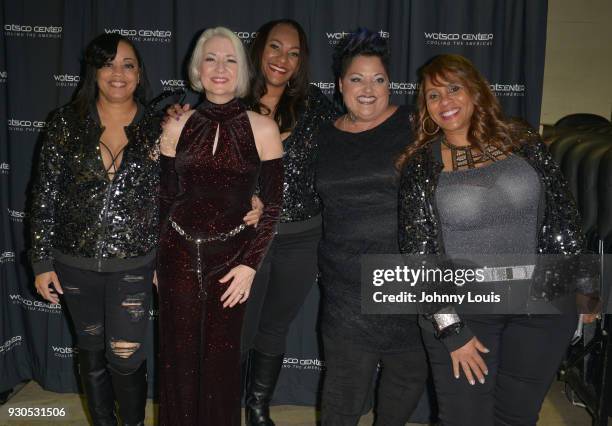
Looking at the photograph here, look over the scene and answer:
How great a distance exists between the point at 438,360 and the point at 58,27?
8.54 feet

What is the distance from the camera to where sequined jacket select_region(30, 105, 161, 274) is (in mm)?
2088

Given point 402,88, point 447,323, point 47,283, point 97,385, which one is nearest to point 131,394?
point 97,385

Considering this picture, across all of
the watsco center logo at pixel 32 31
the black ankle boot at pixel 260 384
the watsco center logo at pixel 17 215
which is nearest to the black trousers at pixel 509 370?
the black ankle boot at pixel 260 384

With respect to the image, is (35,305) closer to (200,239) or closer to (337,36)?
(200,239)

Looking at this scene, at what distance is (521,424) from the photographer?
1.78 meters

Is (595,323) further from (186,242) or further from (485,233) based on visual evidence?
(186,242)

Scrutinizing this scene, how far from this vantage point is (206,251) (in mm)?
1955

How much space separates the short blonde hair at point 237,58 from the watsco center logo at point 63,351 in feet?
6.58

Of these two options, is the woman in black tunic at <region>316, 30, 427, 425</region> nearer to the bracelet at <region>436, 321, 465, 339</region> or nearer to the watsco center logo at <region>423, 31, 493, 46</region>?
the bracelet at <region>436, 321, 465, 339</region>

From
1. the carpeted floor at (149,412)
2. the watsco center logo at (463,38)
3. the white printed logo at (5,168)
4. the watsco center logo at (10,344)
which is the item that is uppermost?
the watsco center logo at (463,38)

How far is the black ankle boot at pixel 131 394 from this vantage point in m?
2.22

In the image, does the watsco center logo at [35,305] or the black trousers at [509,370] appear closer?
the black trousers at [509,370]

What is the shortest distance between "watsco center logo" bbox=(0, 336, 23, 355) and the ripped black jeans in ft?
4.36
